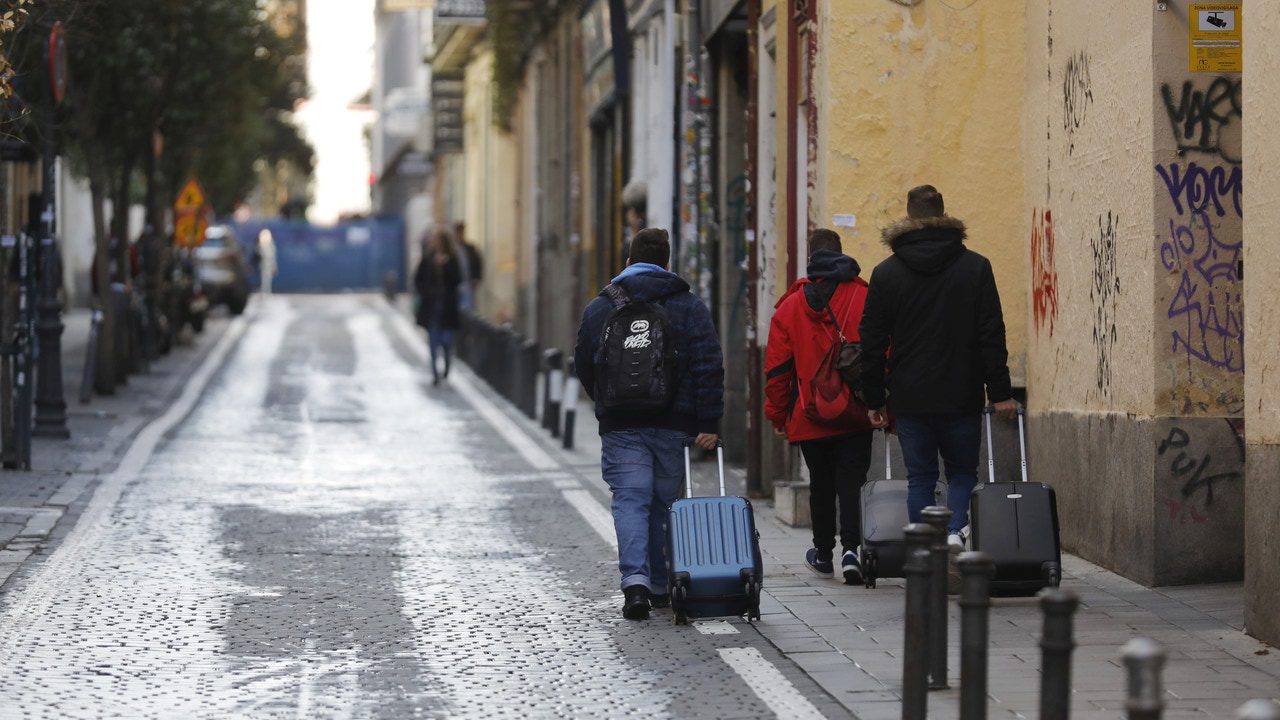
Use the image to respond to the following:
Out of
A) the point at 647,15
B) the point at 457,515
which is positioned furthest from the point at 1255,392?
the point at 647,15

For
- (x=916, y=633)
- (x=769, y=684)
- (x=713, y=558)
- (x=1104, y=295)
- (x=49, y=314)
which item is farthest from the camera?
(x=49, y=314)

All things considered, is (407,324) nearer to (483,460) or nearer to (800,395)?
(483,460)

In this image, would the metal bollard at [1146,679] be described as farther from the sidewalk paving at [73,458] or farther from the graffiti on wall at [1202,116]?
the sidewalk paving at [73,458]

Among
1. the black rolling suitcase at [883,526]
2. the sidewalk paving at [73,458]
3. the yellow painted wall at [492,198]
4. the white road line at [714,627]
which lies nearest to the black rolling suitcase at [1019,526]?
the black rolling suitcase at [883,526]

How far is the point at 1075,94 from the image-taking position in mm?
12031

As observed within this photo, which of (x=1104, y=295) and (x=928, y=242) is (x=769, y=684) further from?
(x=1104, y=295)

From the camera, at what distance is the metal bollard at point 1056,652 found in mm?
5344

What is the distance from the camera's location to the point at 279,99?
206ft

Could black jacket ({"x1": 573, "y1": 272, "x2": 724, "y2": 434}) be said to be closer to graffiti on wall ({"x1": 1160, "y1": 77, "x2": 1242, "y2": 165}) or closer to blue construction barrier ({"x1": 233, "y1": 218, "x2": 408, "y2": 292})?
graffiti on wall ({"x1": 1160, "y1": 77, "x2": 1242, "y2": 165})

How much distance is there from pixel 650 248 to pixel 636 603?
155 cm

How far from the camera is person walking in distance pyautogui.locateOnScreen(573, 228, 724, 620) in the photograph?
974cm

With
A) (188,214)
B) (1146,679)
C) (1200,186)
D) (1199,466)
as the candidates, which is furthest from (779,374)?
(188,214)

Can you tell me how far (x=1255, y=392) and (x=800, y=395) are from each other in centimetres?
240

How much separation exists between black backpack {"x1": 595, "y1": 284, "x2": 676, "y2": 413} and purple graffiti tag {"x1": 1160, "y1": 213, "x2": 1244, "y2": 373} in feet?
8.14
